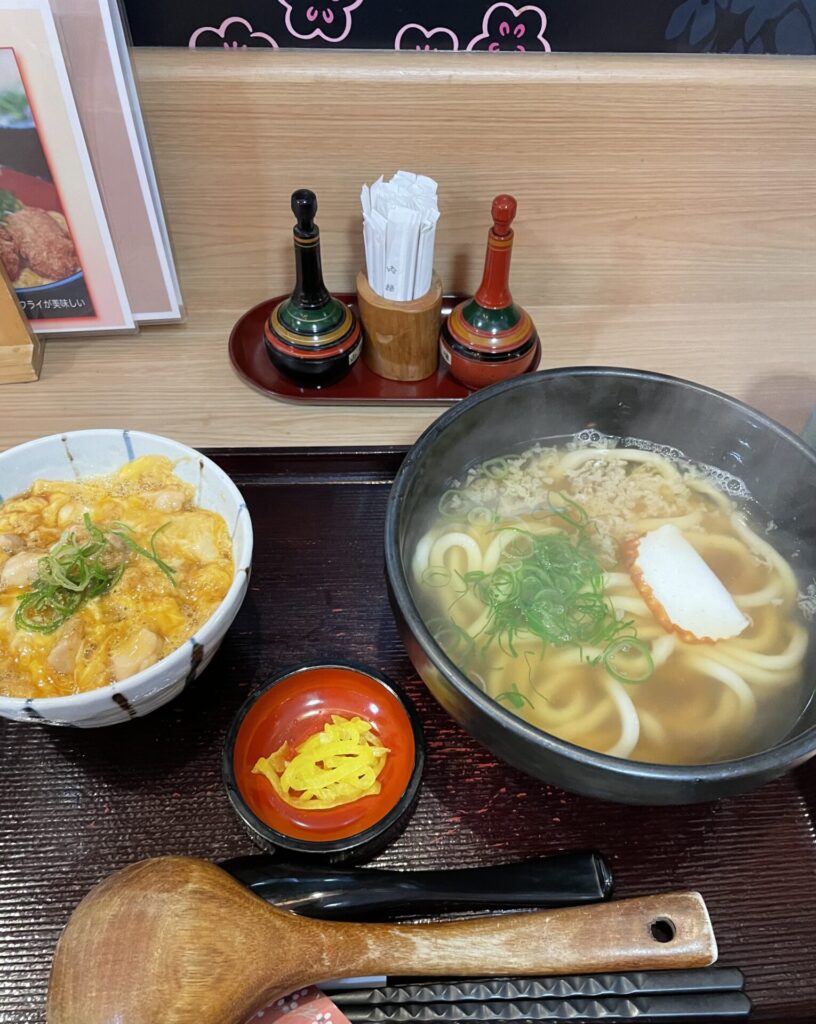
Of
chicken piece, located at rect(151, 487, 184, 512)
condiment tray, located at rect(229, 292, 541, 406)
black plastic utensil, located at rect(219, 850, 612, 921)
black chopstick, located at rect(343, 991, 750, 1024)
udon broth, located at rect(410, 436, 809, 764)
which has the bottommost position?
black chopstick, located at rect(343, 991, 750, 1024)

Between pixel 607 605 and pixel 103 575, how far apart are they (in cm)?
78

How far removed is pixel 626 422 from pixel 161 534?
2.67 ft

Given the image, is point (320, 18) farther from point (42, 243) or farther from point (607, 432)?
point (607, 432)

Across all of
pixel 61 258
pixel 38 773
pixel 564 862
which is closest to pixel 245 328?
pixel 61 258

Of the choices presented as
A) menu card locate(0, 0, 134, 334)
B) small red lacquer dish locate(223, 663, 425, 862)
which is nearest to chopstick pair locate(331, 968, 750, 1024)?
small red lacquer dish locate(223, 663, 425, 862)

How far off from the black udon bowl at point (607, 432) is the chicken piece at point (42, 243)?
2.98ft

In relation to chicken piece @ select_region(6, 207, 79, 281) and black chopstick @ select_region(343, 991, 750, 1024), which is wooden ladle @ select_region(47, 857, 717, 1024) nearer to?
black chopstick @ select_region(343, 991, 750, 1024)

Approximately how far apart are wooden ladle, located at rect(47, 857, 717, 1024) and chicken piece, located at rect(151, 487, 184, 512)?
54 cm

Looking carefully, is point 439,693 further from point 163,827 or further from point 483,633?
point 163,827

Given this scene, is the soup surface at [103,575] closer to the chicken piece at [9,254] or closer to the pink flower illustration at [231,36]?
the chicken piece at [9,254]

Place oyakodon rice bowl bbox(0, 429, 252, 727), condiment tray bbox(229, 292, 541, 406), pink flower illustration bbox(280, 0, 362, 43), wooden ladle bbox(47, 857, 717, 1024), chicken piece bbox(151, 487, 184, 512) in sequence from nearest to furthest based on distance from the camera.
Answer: wooden ladle bbox(47, 857, 717, 1024) → oyakodon rice bowl bbox(0, 429, 252, 727) → chicken piece bbox(151, 487, 184, 512) → pink flower illustration bbox(280, 0, 362, 43) → condiment tray bbox(229, 292, 541, 406)

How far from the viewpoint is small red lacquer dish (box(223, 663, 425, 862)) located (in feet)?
3.46

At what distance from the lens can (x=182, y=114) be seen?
4.93 feet

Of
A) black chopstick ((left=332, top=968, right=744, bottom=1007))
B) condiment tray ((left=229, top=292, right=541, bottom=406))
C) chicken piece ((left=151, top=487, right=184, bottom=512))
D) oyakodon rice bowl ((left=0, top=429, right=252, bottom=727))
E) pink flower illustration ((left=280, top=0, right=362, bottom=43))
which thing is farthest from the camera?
condiment tray ((left=229, top=292, right=541, bottom=406))
